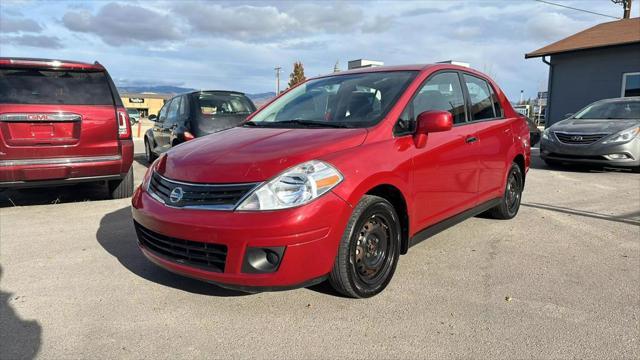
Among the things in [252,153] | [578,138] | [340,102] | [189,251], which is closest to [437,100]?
[340,102]

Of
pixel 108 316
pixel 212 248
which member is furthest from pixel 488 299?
pixel 108 316

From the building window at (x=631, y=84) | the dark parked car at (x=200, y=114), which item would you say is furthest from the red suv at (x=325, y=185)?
the building window at (x=631, y=84)

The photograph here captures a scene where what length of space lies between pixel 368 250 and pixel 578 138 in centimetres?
741

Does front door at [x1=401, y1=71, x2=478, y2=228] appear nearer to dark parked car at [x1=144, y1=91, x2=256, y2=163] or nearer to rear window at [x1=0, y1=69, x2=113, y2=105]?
rear window at [x1=0, y1=69, x2=113, y2=105]

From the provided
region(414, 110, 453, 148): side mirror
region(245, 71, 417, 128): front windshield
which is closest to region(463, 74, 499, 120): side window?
region(245, 71, 417, 128): front windshield

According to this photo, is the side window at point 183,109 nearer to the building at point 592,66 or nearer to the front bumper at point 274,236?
the front bumper at point 274,236

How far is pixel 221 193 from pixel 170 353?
3.02 ft

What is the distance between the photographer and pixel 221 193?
9.11ft

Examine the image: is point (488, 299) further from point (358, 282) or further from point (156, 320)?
point (156, 320)

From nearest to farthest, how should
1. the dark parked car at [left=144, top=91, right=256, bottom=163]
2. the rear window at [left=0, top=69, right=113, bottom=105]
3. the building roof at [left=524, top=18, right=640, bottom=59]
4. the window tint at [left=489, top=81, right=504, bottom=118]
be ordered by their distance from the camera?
the window tint at [left=489, top=81, right=504, bottom=118] → the rear window at [left=0, top=69, right=113, bottom=105] → the dark parked car at [left=144, top=91, right=256, bottom=163] → the building roof at [left=524, top=18, right=640, bottom=59]

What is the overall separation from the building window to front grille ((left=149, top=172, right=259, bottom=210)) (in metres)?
16.8

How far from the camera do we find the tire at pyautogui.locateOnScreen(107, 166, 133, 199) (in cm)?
623

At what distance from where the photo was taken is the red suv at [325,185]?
8.80 feet

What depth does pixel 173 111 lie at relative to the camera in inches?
356
